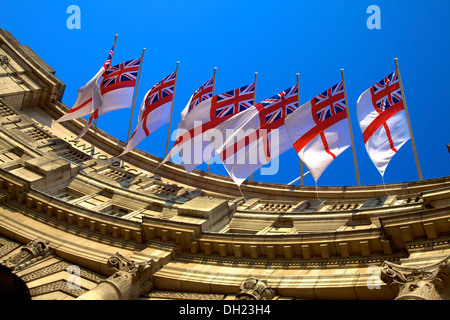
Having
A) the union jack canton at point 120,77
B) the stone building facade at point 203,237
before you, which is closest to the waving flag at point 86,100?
the union jack canton at point 120,77

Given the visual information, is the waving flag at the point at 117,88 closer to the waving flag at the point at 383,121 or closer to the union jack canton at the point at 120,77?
the union jack canton at the point at 120,77

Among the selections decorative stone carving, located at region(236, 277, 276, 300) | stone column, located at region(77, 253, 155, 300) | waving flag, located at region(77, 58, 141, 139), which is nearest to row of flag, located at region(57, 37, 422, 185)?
waving flag, located at region(77, 58, 141, 139)

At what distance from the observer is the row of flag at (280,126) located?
27.4 m

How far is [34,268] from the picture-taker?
71.9ft

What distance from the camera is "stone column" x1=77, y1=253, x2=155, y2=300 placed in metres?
18.7

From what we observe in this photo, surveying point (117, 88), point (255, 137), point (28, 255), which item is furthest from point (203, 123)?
point (28, 255)

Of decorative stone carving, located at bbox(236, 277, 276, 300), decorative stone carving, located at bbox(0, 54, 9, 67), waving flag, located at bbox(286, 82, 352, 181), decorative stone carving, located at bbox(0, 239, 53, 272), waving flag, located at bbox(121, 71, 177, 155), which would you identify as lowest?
decorative stone carving, located at bbox(236, 277, 276, 300)

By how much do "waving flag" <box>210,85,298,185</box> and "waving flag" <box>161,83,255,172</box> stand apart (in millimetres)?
840

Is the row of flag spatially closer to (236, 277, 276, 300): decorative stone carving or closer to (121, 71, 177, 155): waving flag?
(121, 71, 177, 155): waving flag

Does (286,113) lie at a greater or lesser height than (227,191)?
greater

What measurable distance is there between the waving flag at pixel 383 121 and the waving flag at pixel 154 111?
43.5ft

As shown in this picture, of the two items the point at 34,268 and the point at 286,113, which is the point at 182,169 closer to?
the point at 286,113
